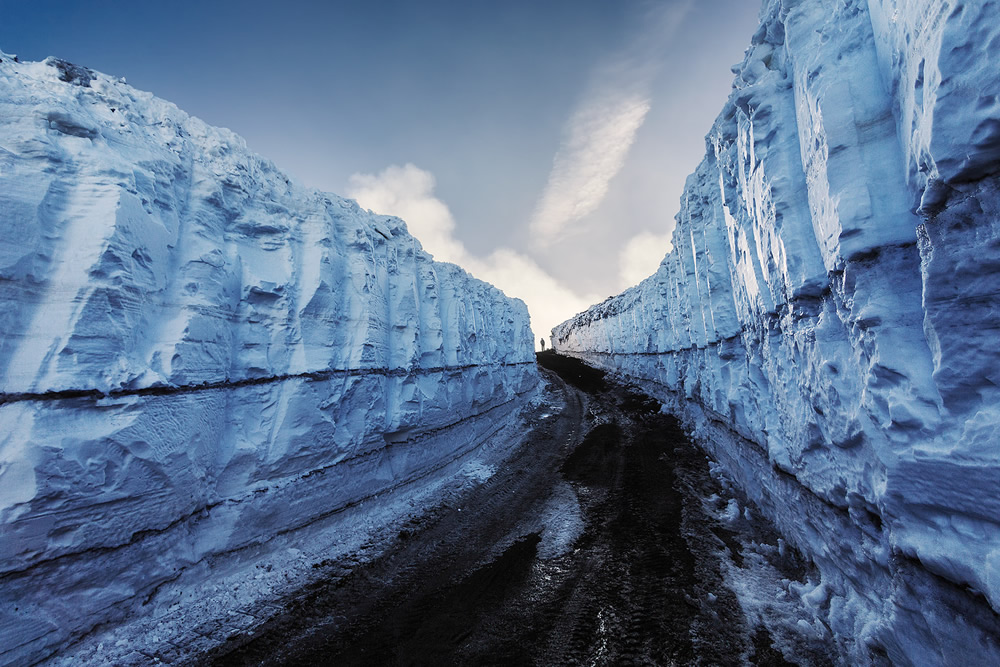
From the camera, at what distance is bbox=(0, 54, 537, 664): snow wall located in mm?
5609

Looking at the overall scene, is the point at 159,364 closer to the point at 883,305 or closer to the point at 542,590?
the point at 542,590

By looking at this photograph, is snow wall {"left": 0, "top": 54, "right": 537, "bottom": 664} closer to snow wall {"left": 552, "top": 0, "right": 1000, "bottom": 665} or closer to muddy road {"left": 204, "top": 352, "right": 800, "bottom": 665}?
muddy road {"left": 204, "top": 352, "right": 800, "bottom": 665}

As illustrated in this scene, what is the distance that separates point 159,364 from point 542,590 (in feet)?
27.3

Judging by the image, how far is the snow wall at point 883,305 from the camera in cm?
336

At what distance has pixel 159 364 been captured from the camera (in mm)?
6953

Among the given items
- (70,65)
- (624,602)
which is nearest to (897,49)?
(624,602)

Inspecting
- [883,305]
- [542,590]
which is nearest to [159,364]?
[542,590]

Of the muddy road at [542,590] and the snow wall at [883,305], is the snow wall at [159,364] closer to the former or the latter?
the muddy road at [542,590]

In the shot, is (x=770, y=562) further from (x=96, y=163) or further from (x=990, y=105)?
(x=96, y=163)

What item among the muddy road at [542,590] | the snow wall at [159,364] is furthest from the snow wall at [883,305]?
the snow wall at [159,364]

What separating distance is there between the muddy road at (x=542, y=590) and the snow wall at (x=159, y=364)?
168cm

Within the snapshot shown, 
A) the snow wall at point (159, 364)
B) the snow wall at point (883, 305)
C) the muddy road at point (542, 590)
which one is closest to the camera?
the snow wall at point (883, 305)

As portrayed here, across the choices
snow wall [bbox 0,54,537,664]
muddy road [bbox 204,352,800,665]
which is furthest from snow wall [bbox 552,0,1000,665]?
snow wall [bbox 0,54,537,664]

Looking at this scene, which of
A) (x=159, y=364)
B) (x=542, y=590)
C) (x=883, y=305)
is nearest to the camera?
(x=883, y=305)
